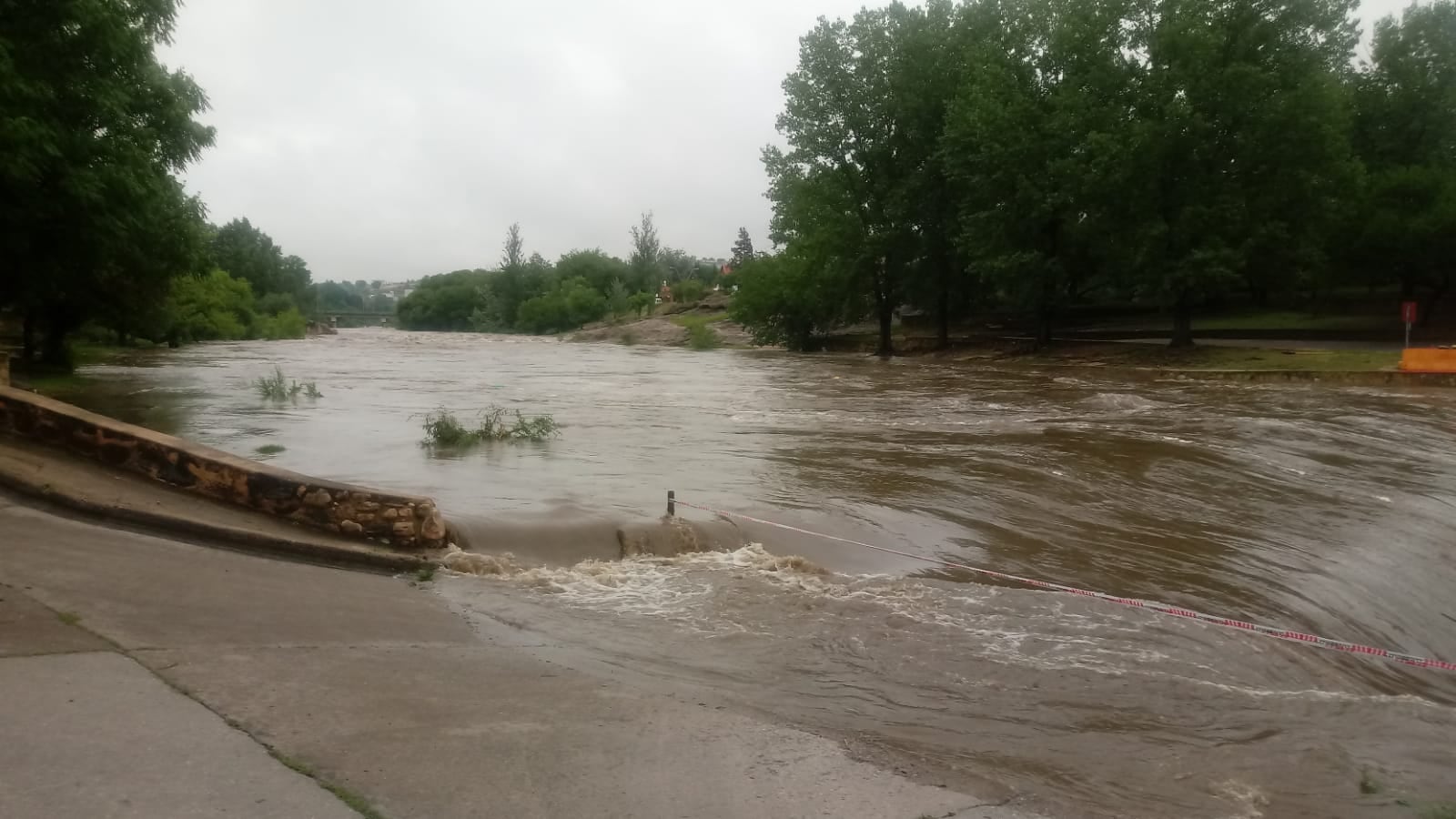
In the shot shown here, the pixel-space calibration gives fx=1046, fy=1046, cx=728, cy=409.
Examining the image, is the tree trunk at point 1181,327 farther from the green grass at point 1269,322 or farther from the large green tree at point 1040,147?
the green grass at point 1269,322

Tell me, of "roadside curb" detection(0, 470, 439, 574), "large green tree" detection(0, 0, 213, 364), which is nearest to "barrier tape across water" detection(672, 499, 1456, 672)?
"roadside curb" detection(0, 470, 439, 574)

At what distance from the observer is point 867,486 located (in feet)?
42.9

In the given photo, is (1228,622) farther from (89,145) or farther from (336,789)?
(89,145)

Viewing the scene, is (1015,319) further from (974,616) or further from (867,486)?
(974,616)

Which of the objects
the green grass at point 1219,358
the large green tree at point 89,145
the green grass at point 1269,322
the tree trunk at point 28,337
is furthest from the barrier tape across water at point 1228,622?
the green grass at point 1269,322

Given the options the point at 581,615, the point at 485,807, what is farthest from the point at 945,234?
the point at 485,807

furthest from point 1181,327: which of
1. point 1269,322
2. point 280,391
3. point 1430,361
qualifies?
point 280,391

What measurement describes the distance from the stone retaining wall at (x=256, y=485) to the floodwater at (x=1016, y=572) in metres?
0.82

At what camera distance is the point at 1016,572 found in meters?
9.30

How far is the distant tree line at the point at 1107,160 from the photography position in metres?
35.7

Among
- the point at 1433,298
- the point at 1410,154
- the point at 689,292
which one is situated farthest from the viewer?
the point at 689,292

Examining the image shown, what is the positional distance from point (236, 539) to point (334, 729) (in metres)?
4.12

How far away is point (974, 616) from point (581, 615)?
2928mm

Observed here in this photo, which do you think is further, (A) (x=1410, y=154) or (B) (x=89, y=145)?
(A) (x=1410, y=154)
